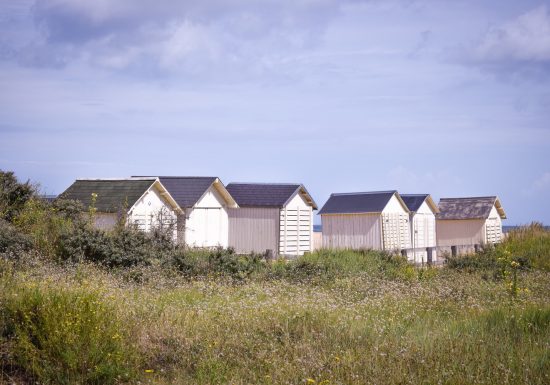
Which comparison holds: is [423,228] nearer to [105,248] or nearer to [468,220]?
[468,220]

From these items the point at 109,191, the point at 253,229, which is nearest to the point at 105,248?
the point at 109,191

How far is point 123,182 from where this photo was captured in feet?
98.8

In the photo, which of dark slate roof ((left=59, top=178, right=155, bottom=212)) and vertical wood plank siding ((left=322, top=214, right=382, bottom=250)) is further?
vertical wood plank siding ((left=322, top=214, right=382, bottom=250))

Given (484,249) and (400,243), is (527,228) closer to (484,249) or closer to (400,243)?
(484,249)

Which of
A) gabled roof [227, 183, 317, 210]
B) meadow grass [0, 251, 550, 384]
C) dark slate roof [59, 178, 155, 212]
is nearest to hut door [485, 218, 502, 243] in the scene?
gabled roof [227, 183, 317, 210]

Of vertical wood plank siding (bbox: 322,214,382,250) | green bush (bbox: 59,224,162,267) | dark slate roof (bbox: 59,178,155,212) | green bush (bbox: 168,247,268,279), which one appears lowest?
green bush (bbox: 168,247,268,279)

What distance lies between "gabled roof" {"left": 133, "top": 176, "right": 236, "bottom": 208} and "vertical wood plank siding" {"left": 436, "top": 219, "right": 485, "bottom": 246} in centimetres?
1599

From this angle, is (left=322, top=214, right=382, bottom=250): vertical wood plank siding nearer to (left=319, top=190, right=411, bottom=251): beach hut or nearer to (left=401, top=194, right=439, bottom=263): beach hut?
(left=319, top=190, right=411, bottom=251): beach hut

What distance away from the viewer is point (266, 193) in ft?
114

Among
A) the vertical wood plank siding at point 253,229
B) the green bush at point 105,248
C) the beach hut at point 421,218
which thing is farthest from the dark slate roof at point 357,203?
the green bush at point 105,248

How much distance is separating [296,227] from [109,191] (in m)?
9.57

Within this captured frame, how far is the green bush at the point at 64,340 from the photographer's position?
26.1ft

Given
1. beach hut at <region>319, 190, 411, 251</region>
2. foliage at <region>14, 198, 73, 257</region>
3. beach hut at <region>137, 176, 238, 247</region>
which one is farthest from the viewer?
beach hut at <region>319, 190, 411, 251</region>

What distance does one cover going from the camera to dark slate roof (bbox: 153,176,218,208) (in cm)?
3199
